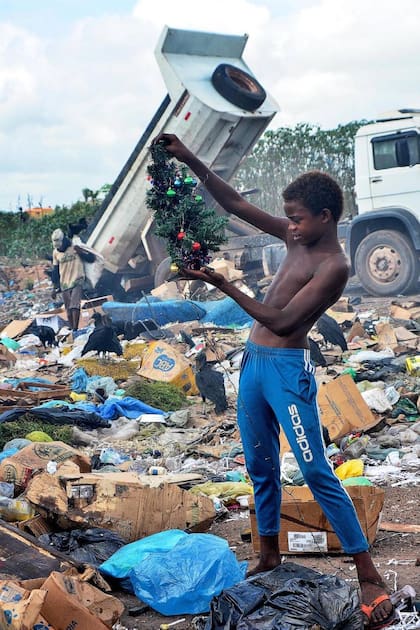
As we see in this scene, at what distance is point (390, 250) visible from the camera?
12.5m

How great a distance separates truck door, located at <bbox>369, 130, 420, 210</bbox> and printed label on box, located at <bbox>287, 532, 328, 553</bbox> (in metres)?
9.03

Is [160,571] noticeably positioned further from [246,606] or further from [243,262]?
[243,262]

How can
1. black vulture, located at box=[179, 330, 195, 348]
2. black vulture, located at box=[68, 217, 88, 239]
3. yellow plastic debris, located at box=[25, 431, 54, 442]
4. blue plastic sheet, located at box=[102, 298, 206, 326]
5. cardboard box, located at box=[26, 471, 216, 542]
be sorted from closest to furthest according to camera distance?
1. cardboard box, located at box=[26, 471, 216, 542]
2. yellow plastic debris, located at box=[25, 431, 54, 442]
3. black vulture, located at box=[179, 330, 195, 348]
4. blue plastic sheet, located at box=[102, 298, 206, 326]
5. black vulture, located at box=[68, 217, 88, 239]

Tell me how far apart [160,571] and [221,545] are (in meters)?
0.30

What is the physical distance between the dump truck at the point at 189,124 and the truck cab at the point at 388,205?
1661 millimetres

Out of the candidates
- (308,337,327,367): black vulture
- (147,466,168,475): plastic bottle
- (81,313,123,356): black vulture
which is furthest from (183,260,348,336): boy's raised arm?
(81,313,123,356): black vulture

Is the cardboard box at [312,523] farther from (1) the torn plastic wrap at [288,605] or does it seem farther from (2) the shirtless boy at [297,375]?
(1) the torn plastic wrap at [288,605]

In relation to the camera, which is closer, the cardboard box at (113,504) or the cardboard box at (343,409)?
the cardboard box at (113,504)

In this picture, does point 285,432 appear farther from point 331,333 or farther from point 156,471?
point 331,333

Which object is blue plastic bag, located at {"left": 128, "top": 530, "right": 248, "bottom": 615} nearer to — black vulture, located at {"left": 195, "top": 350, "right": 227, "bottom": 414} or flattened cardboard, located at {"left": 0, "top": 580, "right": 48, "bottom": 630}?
flattened cardboard, located at {"left": 0, "top": 580, "right": 48, "bottom": 630}

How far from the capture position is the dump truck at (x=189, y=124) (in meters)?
11.7

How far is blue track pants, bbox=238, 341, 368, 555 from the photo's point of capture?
3.09 meters

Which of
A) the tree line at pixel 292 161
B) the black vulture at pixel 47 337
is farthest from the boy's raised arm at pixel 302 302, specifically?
the tree line at pixel 292 161

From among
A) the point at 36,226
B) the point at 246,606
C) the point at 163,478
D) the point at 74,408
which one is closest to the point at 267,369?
the point at 246,606
